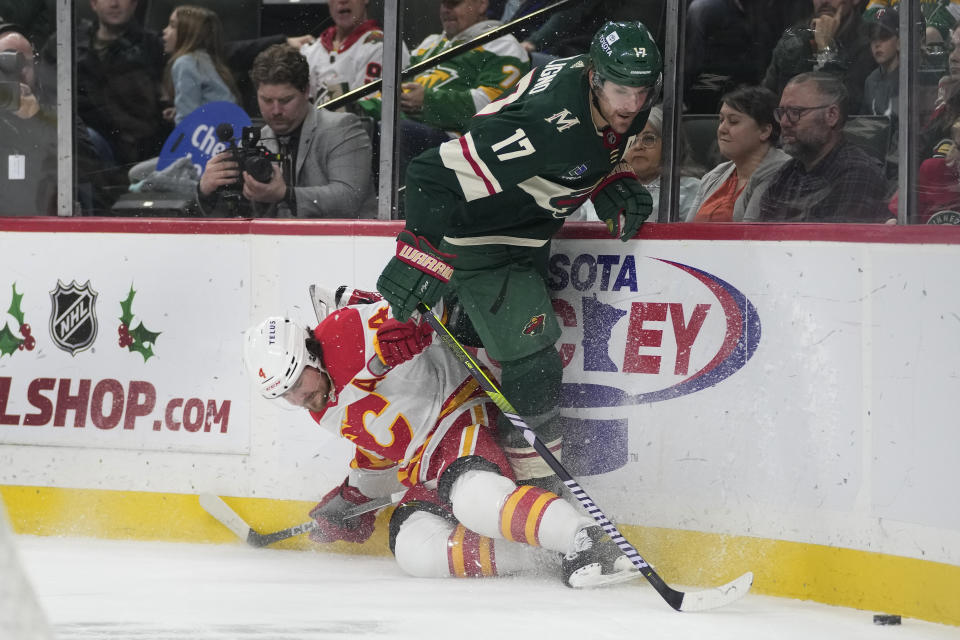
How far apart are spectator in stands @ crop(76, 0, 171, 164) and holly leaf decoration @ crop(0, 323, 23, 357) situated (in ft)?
2.22

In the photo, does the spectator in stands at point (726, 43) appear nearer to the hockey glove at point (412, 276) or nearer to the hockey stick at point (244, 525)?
the hockey glove at point (412, 276)

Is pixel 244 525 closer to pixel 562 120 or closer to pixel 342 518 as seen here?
pixel 342 518

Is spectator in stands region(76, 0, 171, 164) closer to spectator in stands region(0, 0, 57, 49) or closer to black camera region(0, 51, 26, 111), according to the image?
spectator in stands region(0, 0, 57, 49)

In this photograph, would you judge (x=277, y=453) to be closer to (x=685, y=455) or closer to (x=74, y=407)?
(x=74, y=407)

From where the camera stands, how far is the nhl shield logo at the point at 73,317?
364cm

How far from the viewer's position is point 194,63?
12.0 ft

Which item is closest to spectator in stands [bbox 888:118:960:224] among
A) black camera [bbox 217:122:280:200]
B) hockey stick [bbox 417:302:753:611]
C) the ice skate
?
hockey stick [bbox 417:302:753:611]

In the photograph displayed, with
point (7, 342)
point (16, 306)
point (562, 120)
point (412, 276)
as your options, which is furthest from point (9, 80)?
point (562, 120)

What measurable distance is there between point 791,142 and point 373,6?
131 centimetres

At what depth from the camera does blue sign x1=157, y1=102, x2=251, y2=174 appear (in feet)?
11.8

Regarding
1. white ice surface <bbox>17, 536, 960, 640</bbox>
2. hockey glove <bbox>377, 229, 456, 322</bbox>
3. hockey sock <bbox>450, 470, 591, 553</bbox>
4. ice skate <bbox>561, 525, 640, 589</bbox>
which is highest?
hockey glove <bbox>377, 229, 456, 322</bbox>

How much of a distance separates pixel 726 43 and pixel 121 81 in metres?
1.99

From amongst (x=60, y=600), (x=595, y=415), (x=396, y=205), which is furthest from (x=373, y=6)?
(x=60, y=600)

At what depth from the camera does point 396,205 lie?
338 centimetres
